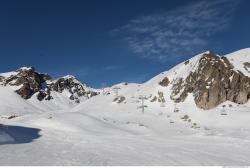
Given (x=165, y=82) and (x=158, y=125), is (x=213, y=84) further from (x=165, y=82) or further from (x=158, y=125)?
(x=158, y=125)

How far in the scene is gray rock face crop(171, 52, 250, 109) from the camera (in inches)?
2926

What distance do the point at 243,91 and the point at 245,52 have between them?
19.8 metres

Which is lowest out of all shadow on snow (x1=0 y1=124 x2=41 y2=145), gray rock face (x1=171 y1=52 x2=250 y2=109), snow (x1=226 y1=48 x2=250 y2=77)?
shadow on snow (x1=0 y1=124 x2=41 y2=145)

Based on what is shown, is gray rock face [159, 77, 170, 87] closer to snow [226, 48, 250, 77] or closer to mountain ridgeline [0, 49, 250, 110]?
mountain ridgeline [0, 49, 250, 110]

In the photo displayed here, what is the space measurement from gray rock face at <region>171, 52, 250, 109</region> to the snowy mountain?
0.63 feet

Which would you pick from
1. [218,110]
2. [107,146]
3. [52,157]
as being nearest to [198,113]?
[218,110]

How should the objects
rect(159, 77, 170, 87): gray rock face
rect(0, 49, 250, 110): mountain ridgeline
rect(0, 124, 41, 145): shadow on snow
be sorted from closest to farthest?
1. rect(0, 124, 41, 145): shadow on snow
2. rect(0, 49, 250, 110): mountain ridgeline
3. rect(159, 77, 170, 87): gray rock face

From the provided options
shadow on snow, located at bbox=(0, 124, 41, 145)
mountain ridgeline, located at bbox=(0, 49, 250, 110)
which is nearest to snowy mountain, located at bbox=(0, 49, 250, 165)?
shadow on snow, located at bbox=(0, 124, 41, 145)

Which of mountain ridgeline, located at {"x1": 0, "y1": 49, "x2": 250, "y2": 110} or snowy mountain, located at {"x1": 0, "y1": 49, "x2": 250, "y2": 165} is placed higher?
mountain ridgeline, located at {"x1": 0, "y1": 49, "x2": 250, "y2": 110}

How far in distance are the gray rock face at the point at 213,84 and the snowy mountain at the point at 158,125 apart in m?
0.19

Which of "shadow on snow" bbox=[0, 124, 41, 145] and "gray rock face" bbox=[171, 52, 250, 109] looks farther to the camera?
"gray rock face" bbox=[171, 52, 250, 109]

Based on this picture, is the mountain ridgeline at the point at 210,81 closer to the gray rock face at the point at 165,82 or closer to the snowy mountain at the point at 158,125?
the gray rock face at the point at 165,82

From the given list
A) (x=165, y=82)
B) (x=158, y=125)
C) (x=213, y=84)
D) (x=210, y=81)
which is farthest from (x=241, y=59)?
(x=158, y=125)

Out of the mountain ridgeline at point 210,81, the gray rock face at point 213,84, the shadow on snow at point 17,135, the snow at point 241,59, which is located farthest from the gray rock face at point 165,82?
the shadow on snow at point 17,135
